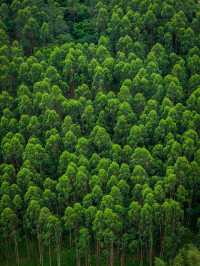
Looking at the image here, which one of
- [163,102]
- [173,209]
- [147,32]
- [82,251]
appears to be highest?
[147,32]

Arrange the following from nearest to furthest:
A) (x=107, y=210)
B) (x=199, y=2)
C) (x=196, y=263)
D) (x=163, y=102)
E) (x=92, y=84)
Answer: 1. (x=196, y=263)
2. (x=107, y=210)
3. (x=163, y=102)
4. (x=92, y=84)
5. (x=199, y=2)

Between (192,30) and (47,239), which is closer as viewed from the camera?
(47,239)

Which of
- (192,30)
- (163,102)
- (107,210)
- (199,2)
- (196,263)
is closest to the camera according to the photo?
(196,263)

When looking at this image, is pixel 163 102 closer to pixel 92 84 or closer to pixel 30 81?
pixel 92 84

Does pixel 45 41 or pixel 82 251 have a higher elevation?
pixel 45 41

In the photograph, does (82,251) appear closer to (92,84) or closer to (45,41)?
Result: (92,84)

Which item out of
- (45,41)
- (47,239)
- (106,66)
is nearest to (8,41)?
(45,41)
